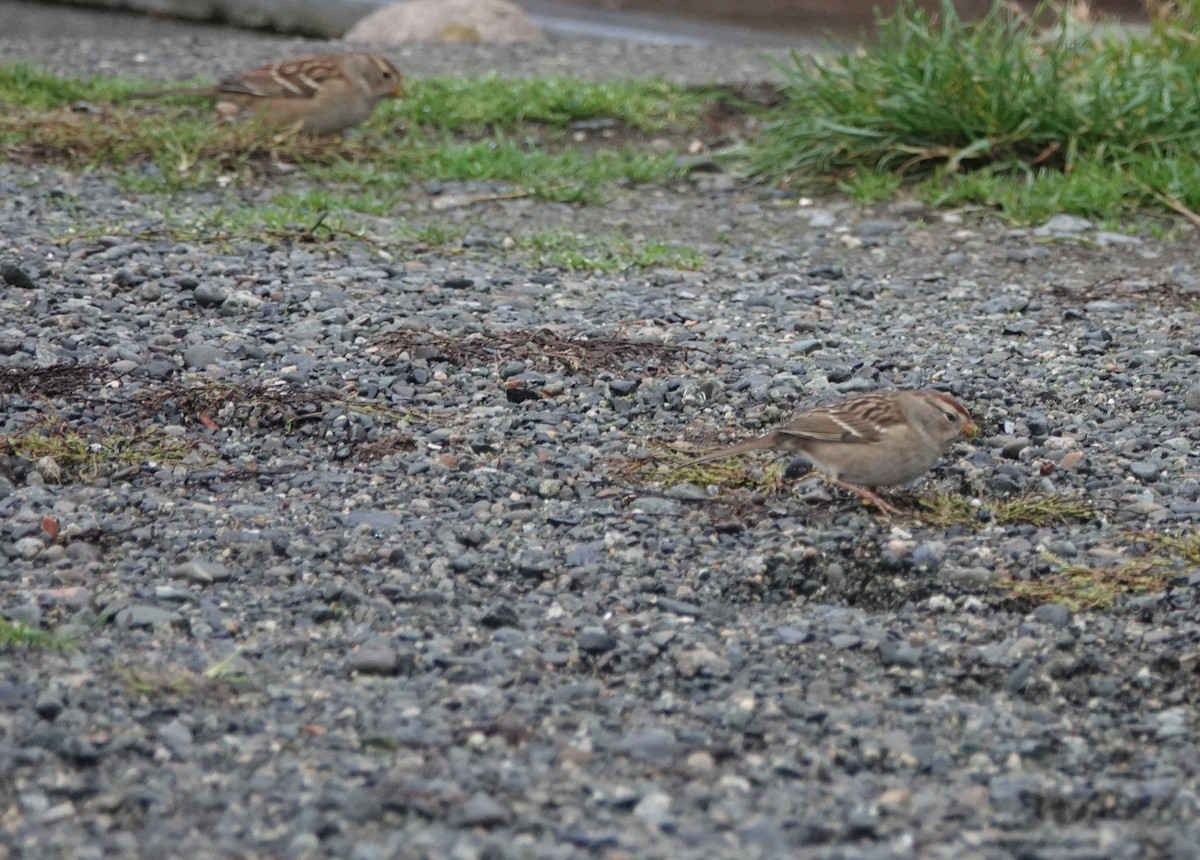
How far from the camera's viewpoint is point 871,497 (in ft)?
16.3

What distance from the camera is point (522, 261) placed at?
7.52m

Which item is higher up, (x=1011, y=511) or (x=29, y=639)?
(x=1011, y=511)

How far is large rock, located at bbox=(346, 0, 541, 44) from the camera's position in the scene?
14.0m

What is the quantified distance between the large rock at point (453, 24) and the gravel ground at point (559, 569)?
6920 millimetres

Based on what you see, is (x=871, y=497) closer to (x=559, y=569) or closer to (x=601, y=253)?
(x=559, y=569)

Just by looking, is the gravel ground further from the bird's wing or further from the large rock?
the large rock

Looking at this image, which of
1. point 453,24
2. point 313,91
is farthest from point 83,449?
point 453,24

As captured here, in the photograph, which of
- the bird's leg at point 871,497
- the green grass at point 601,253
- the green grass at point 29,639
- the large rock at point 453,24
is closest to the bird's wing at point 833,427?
the bird's leg at point 871,497

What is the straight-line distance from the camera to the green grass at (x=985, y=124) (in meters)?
8.62

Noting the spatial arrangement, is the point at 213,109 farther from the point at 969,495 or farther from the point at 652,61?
the point at 969,495

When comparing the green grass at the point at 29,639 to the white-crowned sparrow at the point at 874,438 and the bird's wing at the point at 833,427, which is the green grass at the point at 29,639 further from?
the bird's wing at the point at 833,427

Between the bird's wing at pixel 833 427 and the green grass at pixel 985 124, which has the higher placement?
the green grass at pixel 985 124

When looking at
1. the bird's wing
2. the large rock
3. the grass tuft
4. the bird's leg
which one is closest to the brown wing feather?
the large rock

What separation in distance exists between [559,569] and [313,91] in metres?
5.50
